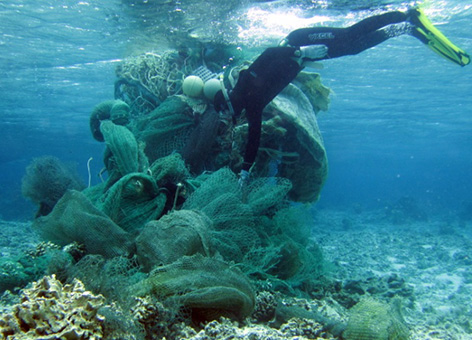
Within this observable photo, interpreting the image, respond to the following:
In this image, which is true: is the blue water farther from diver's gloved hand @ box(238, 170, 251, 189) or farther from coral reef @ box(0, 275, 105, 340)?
coral reef @ box(0, 275, 105, 340)

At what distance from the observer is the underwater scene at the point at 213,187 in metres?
3.07

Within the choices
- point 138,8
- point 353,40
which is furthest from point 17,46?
point 353,40

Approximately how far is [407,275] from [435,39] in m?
8.03

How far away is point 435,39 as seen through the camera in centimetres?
755

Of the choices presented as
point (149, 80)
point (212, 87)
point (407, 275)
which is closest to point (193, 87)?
point (212, 87)

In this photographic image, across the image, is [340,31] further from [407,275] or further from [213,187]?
[407,275]

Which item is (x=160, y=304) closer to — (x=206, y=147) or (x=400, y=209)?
(x=206, y=147)

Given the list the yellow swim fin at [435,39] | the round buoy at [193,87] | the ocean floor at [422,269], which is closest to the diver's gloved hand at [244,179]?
the round buoy at [193,87]

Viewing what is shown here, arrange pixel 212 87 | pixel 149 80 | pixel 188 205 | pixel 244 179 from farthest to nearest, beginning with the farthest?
1. pixel 149 80
2. pixel 212 87
3. pixel 244 179
4. pixel 188 205

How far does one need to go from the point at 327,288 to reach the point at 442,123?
3386 cm

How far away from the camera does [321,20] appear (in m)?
11.2

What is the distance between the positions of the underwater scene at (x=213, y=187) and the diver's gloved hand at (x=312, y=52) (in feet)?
0.17

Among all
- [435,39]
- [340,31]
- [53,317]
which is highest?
[340,31]

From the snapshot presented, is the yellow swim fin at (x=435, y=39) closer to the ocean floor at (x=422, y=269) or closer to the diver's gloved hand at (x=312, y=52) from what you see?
the diver's gloved hand at (x=312, y=52)
